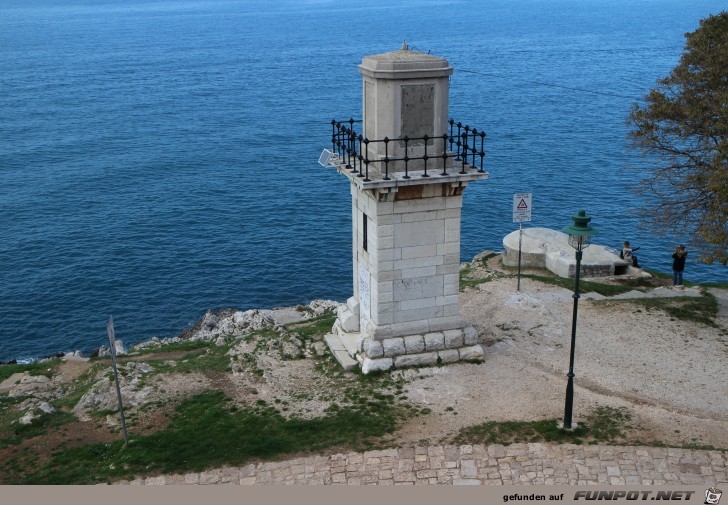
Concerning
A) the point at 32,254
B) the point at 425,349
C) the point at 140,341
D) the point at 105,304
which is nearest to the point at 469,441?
the point at 425,349

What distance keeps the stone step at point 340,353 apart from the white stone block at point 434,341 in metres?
2.05

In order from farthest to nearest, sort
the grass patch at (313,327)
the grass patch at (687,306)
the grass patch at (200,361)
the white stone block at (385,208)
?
the grass patch at (687,306), the grass patch at (313,327), the grass patch at (200,361), the white stone block at (385,208)

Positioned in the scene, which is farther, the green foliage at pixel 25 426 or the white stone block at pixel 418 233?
the white stone block at pixel 418 233

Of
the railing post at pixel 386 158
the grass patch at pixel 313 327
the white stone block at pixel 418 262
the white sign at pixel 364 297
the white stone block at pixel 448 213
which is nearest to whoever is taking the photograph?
the railing post at pixel 386 158

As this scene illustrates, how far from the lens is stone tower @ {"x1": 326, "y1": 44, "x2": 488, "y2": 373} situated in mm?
19844

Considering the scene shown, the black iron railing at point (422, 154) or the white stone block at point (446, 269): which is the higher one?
the black iron railing at point (422, 154)

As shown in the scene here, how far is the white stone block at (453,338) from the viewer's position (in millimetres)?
21750

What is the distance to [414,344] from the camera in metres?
21.5

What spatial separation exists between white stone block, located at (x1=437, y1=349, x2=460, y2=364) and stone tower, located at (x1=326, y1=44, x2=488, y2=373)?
0.03m

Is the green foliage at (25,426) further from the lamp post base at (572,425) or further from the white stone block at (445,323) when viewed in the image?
the lamp post base at (572,425)

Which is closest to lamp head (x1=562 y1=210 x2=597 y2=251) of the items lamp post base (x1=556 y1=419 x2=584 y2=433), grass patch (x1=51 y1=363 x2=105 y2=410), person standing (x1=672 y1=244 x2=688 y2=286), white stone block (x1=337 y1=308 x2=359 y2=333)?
lamp post base (x1=556 y1=419 x2=584 y2=433)

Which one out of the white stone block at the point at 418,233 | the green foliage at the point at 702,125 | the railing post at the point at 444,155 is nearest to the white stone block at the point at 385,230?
the white stone block at the point at 418,233

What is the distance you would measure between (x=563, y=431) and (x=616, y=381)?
3.47m

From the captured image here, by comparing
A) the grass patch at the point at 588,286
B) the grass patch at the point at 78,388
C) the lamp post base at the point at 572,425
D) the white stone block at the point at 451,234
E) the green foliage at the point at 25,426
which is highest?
the white stone block at the point at 451,234
